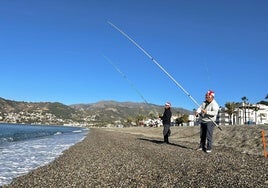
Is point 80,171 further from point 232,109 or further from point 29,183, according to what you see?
point 232,109

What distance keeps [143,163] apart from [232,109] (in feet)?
340

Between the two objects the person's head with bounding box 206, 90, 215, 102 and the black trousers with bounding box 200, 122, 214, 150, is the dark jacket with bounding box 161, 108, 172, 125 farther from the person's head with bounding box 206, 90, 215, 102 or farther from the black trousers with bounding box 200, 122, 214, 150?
the person's head with bounding box 206, 90, 215, 102

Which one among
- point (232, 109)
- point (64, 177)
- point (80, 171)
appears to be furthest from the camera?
point (232, 109)

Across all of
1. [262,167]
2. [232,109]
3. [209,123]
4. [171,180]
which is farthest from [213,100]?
[232,109]

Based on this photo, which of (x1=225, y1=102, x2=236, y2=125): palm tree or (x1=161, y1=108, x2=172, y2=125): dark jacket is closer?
(x1=161, y1=108, x2=172, y2=125): dark jacket

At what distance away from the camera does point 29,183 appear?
10.6 metres

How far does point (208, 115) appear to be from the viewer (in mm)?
15945

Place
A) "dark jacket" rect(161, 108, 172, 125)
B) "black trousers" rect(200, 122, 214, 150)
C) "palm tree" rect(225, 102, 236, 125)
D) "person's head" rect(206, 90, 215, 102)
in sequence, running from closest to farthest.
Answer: "black trousers" rect(200, 122, 214, 150)
"person's head" rect(206, 90, 215, 102)
"dark jacket" rect(161, 108, 172, 125)
"palm tree" rect(225, 102, 236, 125)

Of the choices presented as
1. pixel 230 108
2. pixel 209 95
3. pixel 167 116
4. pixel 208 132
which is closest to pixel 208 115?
pixel 208 132

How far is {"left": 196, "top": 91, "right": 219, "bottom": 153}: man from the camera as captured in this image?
52.3 ft

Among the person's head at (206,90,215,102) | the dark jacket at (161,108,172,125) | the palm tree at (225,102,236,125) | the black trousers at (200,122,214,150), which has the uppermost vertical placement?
the palm tree at (225,102,236,125)

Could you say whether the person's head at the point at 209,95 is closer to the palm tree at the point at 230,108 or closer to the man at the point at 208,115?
the man at the point at 208,115

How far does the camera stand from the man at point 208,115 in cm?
1593

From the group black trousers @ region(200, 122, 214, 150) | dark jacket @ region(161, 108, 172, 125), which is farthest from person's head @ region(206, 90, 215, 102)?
dark jacket @ region(161, 108, 172, 125)
